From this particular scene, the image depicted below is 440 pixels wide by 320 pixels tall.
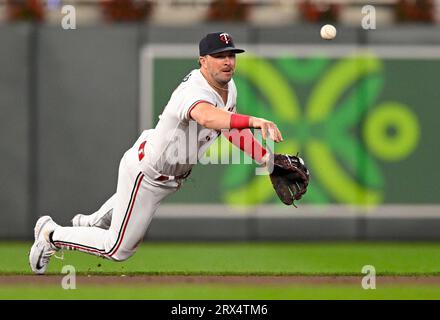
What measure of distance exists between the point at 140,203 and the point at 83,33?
5.02 m

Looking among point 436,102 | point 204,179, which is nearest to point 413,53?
point 436,102

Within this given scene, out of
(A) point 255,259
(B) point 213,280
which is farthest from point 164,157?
(A) point 255,259

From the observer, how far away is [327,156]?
1234cm

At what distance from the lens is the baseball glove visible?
748cm

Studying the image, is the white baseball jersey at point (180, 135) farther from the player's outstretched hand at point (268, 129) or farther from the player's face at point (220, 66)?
the player's outstretched hand at point (268, 129)

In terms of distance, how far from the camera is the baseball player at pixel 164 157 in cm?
724

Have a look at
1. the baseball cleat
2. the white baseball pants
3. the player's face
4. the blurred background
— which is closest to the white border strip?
the blurred background

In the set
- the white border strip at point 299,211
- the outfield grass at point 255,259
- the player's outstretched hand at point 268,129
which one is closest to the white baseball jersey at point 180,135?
the player's outstretched hand at point 268,129

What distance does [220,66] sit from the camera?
729cm

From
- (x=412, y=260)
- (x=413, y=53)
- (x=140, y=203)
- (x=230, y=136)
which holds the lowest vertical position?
(x=412, y=260)

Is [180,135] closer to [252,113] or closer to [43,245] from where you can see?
[43,245]

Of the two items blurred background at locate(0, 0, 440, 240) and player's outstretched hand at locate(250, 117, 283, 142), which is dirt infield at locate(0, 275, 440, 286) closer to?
player's outstretched hand at locate(250, 117, 283, 142)

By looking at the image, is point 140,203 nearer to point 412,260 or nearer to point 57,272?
point 57,272

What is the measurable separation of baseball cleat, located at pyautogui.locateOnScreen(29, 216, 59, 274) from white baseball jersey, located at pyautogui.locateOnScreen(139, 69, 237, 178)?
41.3 inches
